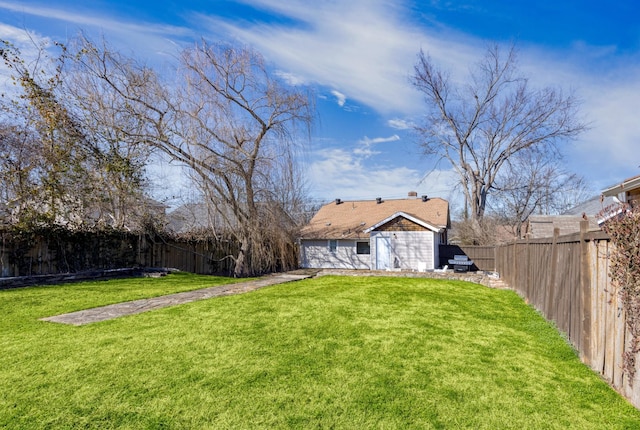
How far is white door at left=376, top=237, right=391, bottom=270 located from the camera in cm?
1909

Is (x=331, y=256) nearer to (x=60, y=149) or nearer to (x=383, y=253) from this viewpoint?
(x=383, y=253)

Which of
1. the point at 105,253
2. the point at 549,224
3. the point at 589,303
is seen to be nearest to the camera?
the point at 589,303

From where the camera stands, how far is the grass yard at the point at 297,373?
2879mm

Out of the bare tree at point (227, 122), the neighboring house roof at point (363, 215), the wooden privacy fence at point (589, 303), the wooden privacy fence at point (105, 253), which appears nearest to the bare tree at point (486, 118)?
the neighboring house roof at point (363, 215)

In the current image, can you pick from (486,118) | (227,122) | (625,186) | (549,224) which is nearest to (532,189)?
(486,118)

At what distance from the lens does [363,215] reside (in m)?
22.8

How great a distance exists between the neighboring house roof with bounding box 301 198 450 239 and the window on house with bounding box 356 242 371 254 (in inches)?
24.6

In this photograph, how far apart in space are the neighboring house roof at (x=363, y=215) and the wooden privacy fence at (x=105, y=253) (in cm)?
641

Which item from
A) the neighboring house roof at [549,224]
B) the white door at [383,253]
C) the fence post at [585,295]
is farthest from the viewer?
the white door at [383,253]

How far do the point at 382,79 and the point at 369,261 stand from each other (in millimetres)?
9687

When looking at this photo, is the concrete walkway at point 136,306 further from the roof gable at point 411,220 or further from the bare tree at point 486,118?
the bare tree at point 486,118

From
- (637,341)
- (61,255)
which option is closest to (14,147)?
(61,255)

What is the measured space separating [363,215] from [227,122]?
1123 centimetres

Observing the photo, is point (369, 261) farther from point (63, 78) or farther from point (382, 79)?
point (63, 78)
